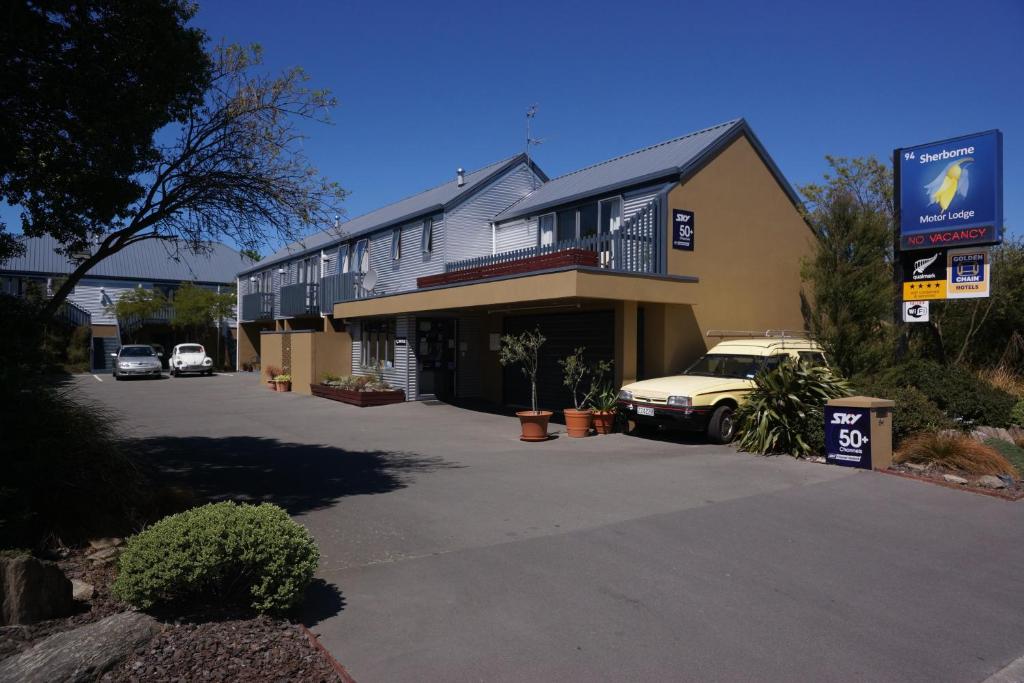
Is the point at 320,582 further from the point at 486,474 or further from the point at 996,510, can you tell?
the point at 996,510

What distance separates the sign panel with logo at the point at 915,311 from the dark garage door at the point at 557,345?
560 cm

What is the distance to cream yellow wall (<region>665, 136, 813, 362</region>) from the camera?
15.3 metres

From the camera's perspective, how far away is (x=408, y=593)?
5.12 metres

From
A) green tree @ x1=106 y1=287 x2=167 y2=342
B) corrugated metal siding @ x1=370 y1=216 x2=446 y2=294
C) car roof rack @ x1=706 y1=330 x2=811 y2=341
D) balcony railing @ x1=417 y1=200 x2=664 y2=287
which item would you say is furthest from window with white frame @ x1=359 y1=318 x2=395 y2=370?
green tree @ x1=106 y1=287 x2=167 y2=342

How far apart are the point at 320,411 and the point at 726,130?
12.0 m

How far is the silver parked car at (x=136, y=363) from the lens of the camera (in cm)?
3112

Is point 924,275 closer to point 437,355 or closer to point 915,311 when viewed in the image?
point 915,311

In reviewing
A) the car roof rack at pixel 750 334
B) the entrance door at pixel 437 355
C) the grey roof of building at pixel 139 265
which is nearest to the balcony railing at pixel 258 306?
the grey roof of building at pixel 139 265

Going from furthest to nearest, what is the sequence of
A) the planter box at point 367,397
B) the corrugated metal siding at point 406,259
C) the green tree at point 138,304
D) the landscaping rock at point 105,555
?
1. the green tree at point 138,304
2. the corrugated metal siding at point 406,259
3. the planter box at point 367,397
4. the landscaping rock at point 105,555

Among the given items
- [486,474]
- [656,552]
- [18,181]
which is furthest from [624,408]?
[18,181]

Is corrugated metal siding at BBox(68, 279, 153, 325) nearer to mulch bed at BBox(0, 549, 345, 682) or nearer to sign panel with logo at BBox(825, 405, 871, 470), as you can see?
sign panel with logo at BBox(825, 405, 871, 470)

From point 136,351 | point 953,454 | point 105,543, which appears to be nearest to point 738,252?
point 953,454

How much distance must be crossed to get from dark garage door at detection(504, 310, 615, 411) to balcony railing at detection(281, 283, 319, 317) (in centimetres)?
1056

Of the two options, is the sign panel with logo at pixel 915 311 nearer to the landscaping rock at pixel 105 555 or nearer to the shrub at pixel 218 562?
the shrub at pixel 218 562
